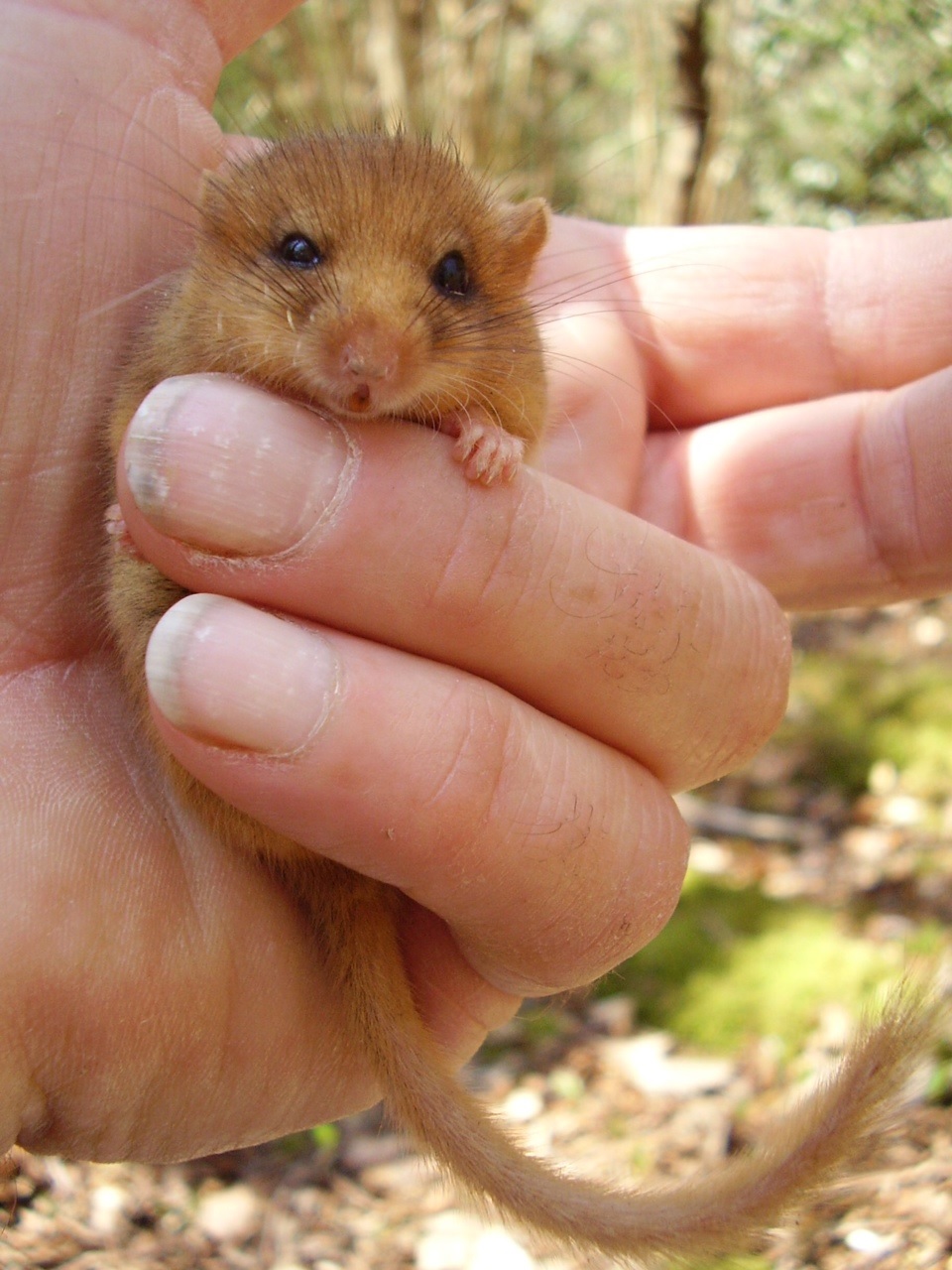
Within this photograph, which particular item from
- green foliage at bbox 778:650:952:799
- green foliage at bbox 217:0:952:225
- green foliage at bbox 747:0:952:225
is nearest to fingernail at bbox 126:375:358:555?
green foliage at bbox 217:0:952:225

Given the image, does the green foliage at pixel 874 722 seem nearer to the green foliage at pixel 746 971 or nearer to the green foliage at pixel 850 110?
the green foliage at pixel 746 971

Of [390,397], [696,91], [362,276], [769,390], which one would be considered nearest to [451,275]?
[362,276]

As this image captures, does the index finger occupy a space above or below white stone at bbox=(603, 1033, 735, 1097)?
above

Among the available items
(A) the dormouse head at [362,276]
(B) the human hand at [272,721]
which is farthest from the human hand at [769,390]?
→ (B) the human hand at [272,721]

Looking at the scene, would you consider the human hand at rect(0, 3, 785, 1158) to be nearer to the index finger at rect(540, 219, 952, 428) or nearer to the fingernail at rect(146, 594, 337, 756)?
the fingernail at rect(146, 594, 337, 756)

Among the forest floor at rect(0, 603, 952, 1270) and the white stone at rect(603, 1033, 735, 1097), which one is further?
the white stone at rect(603, 1033, 735, 1097)

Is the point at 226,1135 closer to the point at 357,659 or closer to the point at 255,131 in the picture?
the point at 357,659

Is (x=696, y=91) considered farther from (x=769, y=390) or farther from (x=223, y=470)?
(x=223, y=470)
